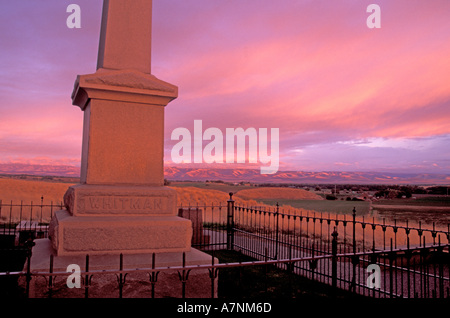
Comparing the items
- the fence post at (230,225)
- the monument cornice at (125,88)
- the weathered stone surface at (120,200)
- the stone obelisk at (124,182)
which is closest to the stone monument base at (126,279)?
the stone obelisk at (124,182)

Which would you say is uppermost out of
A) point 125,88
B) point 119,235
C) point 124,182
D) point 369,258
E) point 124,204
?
point 125,88

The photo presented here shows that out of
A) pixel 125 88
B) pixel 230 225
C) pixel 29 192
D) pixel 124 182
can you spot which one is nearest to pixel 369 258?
pixel 230 225

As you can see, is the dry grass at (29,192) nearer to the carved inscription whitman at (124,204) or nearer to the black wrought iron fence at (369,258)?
the black wrought iron fence at (369,258)

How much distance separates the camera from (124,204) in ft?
18.5

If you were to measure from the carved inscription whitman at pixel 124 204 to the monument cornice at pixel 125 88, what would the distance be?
1666 mm

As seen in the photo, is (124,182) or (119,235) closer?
(119,235)

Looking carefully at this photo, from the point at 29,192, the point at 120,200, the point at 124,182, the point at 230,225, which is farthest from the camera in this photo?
the point at 29,192

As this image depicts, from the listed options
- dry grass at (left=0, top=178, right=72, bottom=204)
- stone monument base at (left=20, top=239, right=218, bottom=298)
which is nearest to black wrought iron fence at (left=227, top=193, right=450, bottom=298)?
stone monument base at (left=20, top=239, right=218, bottom=298)

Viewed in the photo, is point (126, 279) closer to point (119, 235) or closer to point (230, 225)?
point (119, 235)

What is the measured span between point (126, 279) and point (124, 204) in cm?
Answer: 132

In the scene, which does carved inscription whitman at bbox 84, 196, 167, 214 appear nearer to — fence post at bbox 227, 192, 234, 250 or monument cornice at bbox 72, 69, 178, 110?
monument cornice at bbox 72, 69, 178, 110

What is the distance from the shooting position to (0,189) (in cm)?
2833

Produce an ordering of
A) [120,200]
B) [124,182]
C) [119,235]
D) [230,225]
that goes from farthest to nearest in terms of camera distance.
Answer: [230,225]
[124,182]
[120,200]
[119,235]

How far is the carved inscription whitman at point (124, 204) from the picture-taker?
18.0 ft
